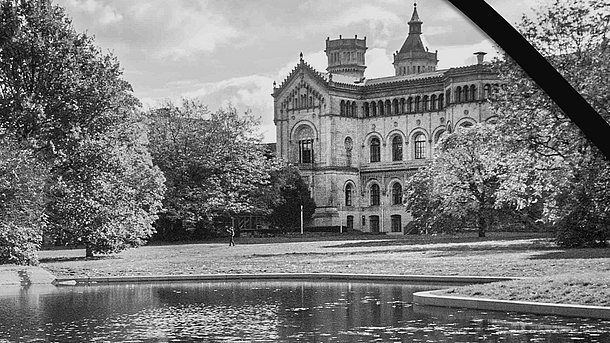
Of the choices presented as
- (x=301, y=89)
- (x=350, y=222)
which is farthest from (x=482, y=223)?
(x=301, y=89)

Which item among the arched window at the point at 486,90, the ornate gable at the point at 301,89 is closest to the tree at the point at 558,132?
the arched window at the point at 486,90

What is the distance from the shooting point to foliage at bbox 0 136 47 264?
1276 inches

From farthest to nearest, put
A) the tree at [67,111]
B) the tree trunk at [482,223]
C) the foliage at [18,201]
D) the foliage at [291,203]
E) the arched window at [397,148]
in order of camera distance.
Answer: the arched window at [397,148]
the foliage at [291,203]
the tree trunk at [482,223]
the tree at [67,111]
the foliage at [18,201]

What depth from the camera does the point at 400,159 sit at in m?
96.8

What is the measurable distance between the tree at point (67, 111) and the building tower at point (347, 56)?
284ft

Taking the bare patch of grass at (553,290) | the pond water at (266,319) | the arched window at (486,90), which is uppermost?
the arched window at (486,90)

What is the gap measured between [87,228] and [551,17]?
18614 millimetres

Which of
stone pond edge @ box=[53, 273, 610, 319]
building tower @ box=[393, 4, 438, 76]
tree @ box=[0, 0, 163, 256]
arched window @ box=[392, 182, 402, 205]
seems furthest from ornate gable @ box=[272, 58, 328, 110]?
stone pond edge @ box=[53, 273, 610, 319]

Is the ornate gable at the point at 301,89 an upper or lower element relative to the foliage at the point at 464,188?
upper

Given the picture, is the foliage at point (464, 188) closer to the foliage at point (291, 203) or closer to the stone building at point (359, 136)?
the foliage at point (291, 203)

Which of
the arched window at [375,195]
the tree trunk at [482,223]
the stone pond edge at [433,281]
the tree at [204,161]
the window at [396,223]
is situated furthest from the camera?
the arched window at [375,195]

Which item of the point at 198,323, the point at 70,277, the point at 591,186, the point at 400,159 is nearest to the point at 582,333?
the point at 198,323

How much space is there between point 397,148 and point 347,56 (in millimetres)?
31593

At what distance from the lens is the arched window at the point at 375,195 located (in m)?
96.6
